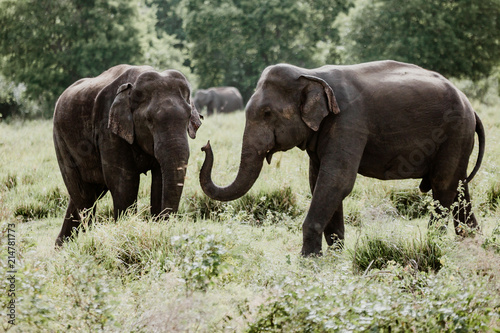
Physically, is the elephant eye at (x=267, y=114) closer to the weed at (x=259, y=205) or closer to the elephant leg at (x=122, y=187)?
the elephant leg at (x=122, y=187)

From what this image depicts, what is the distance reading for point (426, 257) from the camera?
19.7 ft

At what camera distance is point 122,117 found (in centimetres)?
712

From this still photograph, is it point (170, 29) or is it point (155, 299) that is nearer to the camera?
point (155, 299)

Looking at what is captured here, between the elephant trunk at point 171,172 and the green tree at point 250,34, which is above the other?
the elephant trunk at point 171,172

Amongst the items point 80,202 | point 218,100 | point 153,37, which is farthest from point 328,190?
point 153,37

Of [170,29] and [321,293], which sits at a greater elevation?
[321,293]

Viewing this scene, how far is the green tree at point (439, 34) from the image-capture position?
26.5 meters

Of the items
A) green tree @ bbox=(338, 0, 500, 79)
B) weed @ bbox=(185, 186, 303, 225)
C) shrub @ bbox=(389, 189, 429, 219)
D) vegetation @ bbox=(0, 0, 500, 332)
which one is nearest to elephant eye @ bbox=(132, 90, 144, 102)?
vegetation @ bbox=(0, 0, 500, 332)

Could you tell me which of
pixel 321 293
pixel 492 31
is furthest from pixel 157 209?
pixel 492 31

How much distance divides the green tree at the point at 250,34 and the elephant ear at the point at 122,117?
3072cm

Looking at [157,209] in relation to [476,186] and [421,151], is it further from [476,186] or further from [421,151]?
[476,186]

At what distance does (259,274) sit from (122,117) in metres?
2.44

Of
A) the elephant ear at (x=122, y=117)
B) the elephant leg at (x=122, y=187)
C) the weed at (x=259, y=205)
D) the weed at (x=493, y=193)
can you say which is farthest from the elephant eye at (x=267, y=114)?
the weed at (x=493, y=193)

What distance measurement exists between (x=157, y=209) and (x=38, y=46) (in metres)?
24.5
